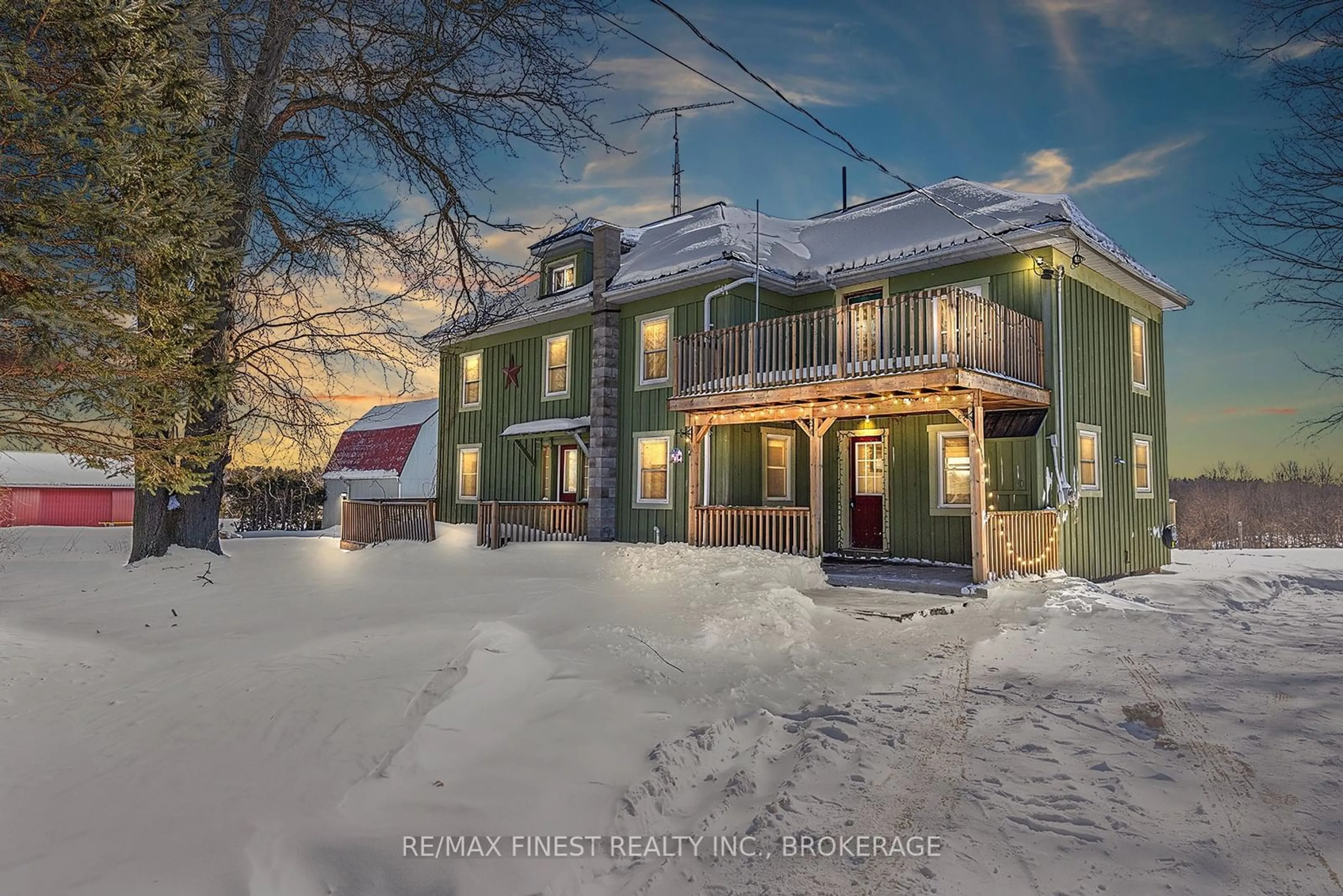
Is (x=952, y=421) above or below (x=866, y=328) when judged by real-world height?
below

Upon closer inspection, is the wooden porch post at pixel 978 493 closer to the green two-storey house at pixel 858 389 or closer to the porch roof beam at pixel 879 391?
the green two-storey house at pixel 858 389

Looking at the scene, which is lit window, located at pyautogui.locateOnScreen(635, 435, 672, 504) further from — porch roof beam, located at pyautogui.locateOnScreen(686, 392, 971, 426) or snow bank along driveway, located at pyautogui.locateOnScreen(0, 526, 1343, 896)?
snow bank along driveway, located at pyautogui.locateOnScreen(0, 526, 1343, 896)

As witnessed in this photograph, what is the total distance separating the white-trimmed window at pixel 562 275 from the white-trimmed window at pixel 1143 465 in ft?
44.6

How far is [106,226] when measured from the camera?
602cm

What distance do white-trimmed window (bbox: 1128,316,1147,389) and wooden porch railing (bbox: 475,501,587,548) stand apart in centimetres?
1205

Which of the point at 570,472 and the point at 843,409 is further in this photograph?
the point at 570,472

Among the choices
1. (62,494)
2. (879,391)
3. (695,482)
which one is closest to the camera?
(879,391)

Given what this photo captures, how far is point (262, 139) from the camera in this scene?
11.6 meters

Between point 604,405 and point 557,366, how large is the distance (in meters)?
2.62

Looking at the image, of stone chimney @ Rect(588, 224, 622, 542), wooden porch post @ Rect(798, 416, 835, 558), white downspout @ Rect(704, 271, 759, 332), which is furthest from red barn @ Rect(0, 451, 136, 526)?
wooden porch post @ Rect(798, 416, 835, 558)

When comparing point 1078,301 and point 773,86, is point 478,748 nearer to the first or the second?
point 773,86

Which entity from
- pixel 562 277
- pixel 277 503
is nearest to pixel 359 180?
pixel 562 277

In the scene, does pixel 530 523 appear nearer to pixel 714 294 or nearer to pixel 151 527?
pixel 714 294

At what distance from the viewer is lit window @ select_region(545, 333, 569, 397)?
1836 centimetres
